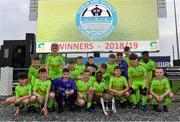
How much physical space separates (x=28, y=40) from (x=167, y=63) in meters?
6.27

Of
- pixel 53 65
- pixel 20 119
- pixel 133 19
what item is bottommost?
pixel 20 119

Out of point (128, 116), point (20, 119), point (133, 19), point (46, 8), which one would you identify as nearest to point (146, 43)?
point (133, 19)

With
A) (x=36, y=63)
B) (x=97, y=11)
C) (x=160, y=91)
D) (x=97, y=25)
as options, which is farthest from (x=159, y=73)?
(x=97, y=11)

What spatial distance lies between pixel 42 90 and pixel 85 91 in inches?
39.6

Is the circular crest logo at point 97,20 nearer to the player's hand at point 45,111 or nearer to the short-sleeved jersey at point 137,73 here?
the short-sleeved jersey at point 137,73

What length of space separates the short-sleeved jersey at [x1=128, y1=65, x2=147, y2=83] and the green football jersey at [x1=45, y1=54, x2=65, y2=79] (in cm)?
173

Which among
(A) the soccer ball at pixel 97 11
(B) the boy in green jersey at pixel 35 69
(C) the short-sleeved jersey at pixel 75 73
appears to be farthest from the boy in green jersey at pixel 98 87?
(A) the soccer ball at pixel 97 11

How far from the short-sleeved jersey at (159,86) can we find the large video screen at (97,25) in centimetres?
515

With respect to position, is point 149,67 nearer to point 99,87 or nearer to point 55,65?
point 99,87

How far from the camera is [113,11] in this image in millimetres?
13211

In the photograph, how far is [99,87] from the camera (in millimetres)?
7918

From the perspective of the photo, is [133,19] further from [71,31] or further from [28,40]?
[28,40]

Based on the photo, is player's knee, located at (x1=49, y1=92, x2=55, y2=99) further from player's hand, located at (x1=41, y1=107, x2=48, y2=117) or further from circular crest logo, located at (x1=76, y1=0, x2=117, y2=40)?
circular crest logo, located at (x1=76, y1=0, x2=117, y2=40)

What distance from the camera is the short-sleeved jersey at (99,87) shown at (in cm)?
789
